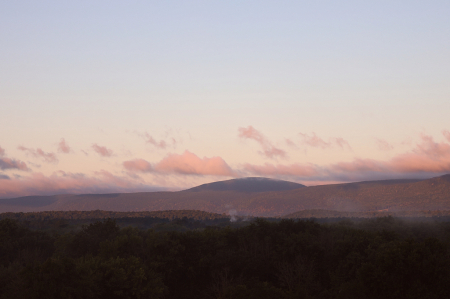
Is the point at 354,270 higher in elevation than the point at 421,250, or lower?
lower

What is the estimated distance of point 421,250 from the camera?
1602 inches

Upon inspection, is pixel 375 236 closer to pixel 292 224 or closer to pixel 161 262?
pixel 292 224

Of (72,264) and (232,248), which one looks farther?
(232,248)

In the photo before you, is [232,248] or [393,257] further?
[232,248]

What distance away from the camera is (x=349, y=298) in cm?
4159

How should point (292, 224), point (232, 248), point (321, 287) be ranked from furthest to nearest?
point (292, 224)
point (232, 248)
point (321, 287)

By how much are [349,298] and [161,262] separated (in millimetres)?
25330

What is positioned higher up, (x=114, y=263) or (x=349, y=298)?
(x=114, y=263)

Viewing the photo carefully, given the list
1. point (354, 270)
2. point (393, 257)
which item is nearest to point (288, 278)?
point (354, 270)

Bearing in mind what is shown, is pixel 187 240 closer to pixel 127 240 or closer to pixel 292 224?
pixel 127 240

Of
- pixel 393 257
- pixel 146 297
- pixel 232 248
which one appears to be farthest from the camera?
pixel 232 248

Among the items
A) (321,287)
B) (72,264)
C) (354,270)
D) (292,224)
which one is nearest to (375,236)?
(354,270)

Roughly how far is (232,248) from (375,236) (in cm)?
2115

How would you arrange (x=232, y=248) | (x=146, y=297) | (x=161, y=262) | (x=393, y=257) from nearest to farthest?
(x=393, y=257) < (x=146, y=297) < (x=161, y=262) < (x=232, y=248)
